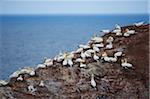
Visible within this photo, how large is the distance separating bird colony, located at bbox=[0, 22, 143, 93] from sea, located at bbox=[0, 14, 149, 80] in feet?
0.07

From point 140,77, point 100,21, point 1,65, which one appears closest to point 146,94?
point 140,77

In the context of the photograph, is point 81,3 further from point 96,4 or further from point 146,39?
point 146,39

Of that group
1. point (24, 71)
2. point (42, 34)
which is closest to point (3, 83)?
point (24, 71)

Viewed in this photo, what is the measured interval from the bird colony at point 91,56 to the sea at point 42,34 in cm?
2

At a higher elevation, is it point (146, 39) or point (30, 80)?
point (146, 39)

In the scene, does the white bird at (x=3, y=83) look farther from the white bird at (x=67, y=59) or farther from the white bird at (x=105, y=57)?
the white bird at (x=105, y=57)

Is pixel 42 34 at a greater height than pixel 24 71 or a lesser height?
greater

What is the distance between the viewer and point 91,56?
1.35 metres

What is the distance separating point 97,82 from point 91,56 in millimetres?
106

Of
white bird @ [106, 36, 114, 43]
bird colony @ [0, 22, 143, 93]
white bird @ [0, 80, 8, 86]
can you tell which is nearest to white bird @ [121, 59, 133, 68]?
bird colony @ [0, 22, 143, 93]

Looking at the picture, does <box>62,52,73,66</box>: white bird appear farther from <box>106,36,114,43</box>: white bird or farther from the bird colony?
<box>106,36,114,43</box>: white bird

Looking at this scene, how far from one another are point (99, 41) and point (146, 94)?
278 mm

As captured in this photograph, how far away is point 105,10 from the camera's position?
1.31 meters

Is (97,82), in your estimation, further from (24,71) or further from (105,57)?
(24,71)
